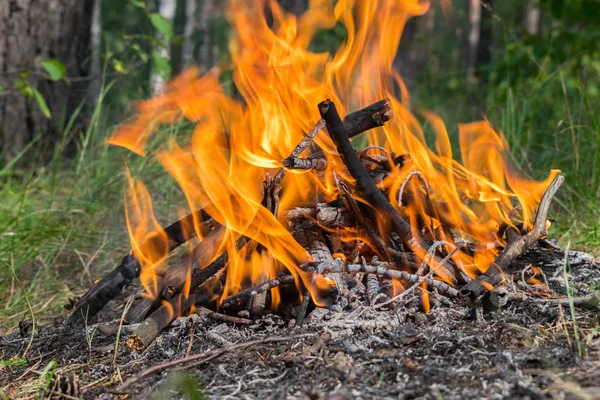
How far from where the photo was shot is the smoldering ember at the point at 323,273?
1916mm

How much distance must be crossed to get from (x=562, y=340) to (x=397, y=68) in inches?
232

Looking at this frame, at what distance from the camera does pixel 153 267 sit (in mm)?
2668

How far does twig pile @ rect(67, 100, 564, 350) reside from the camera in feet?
7.80

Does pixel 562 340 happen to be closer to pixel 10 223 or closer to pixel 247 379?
pixel 247 379

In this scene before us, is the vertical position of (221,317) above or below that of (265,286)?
below

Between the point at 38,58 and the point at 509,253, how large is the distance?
10.9ft

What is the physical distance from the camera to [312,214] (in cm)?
261

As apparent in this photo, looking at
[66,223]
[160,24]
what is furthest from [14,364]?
[160,24]

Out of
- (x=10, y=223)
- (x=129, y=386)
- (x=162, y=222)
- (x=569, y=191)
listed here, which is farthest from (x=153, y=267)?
(x=569, y=191)

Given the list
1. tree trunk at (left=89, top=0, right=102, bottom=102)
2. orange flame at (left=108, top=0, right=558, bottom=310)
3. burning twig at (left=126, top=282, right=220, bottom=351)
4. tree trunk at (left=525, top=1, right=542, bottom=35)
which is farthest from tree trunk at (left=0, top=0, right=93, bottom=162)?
tree trunk at (left=525, top=1, right=542, bottom=35)

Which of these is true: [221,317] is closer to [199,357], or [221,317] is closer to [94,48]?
[199,357]

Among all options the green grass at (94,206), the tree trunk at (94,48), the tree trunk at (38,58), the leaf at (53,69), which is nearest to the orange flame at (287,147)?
the green grass at (94,206)

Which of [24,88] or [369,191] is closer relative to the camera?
[369,191]

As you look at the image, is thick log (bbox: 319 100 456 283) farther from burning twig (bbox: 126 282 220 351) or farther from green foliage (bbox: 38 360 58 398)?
green foliage (bbox: 38 360 58 398)
